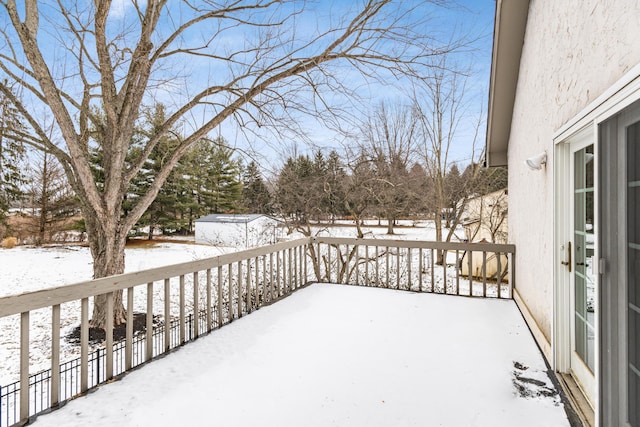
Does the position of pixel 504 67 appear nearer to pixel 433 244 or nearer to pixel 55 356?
pixel 433 244

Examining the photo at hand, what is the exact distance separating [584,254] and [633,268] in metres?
0.89

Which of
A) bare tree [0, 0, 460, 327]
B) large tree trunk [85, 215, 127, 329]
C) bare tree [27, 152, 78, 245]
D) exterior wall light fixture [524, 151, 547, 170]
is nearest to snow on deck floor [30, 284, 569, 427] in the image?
exterior wall light fixture [524, 151, 547, 170]

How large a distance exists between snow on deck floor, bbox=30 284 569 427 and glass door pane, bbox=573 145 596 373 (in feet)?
1.38

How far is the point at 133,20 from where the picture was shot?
221 inches

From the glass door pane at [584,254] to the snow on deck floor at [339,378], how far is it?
42cm

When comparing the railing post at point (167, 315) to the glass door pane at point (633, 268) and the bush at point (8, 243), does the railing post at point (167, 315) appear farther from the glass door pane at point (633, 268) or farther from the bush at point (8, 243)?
the bush at point (8, 243)

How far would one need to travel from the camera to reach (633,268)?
4.94 ft

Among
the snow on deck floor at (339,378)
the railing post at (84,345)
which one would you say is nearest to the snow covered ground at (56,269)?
the railing post at (84,345)

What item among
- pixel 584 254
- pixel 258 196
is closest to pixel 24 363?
pixel 584 254

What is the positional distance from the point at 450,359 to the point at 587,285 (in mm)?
1154

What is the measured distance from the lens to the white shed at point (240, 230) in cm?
1036

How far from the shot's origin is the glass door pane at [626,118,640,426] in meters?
1.45

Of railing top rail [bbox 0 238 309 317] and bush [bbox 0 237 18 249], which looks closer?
railing top rail [bbox 0 238 309 317]

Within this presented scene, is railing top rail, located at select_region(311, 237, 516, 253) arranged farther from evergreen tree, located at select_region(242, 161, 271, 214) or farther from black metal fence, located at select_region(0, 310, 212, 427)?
evergreen tree, located at select_region(242, 161, 271, 214)
